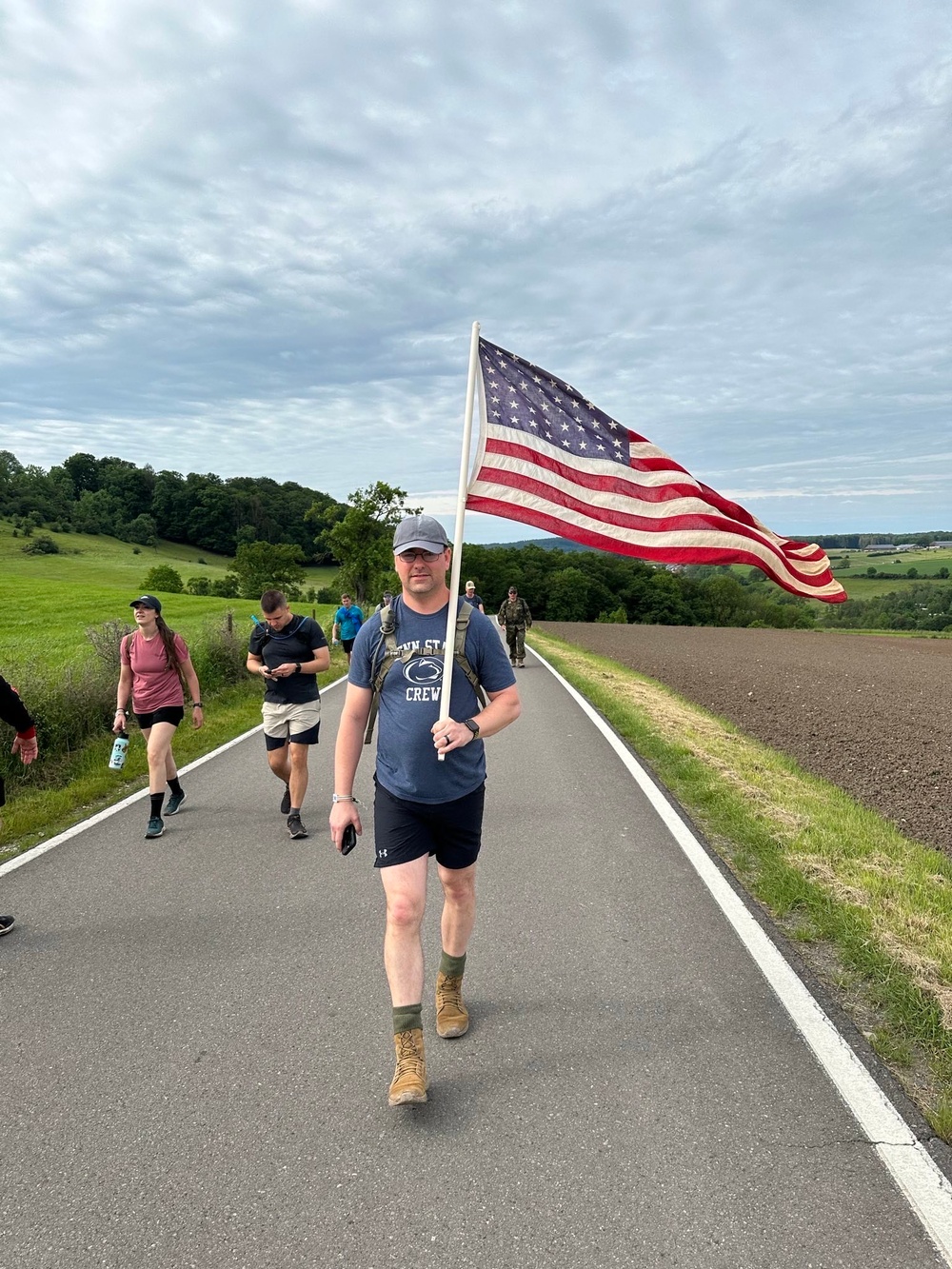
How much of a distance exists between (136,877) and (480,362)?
407 cm

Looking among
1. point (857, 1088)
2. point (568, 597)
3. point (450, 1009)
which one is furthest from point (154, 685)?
point (568, 597)

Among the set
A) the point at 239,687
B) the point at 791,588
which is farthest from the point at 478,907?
the point at 239,687

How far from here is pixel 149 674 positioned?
6.81 m

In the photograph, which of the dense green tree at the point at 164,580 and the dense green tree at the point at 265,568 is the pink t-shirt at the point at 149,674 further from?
the dense green tree at the point at 265,568

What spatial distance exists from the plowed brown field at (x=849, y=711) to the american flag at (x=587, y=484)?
3859mm

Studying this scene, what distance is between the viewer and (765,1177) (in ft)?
8.52

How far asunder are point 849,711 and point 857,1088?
13229 millimetres

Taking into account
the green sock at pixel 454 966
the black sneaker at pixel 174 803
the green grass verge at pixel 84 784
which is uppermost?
the green sock at pixel 454 966

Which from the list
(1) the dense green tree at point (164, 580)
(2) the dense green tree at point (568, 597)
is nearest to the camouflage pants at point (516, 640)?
(1) the dense green tree at point (164, 580)

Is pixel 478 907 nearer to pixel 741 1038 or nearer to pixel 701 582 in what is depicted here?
pixel 741 1038

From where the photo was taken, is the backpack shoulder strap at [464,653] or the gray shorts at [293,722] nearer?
the backpack shoulder strap at [464,653]

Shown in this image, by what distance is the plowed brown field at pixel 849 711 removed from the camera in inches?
340

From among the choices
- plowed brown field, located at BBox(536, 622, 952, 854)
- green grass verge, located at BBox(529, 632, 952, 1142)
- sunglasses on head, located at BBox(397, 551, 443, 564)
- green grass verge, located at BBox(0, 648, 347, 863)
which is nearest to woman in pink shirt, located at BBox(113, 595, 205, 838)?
green grass verge, located at BBox(0, 648, 347, 863)

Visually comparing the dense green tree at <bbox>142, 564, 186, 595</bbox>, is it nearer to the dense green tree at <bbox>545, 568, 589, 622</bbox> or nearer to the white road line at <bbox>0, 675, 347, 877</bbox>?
the dense green tree at <bbox>545, 568, 589, 622</bbox>
